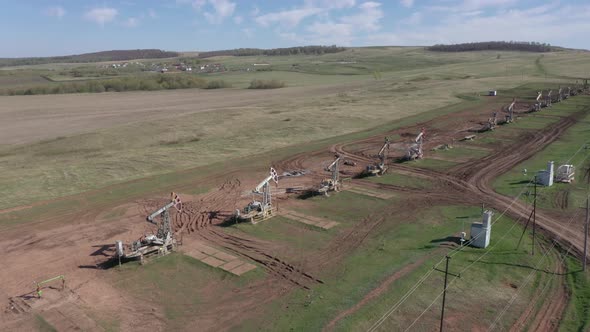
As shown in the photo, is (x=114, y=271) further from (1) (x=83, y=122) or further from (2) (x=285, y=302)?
(1) (x=83, y=122)

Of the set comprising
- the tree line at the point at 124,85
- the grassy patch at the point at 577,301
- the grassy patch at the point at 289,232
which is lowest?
the grassy patch at the point at 577,301

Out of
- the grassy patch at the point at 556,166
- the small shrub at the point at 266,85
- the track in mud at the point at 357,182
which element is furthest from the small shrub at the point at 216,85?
the grassy patch at the point at 556,166

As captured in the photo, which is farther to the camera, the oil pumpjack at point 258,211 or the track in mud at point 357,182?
the oil pumpjack at point 258,211

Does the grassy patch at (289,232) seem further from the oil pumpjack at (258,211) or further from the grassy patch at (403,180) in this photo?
the grassy patch at (403,180)

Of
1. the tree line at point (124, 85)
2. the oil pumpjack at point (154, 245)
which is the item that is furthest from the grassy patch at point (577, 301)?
the tree line at point (124, 85)

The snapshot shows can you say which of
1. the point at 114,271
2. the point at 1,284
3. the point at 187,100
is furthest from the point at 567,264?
the point at 187,100

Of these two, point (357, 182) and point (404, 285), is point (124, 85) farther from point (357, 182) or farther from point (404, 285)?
point (404, 285)

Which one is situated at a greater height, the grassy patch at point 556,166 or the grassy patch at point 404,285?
the grassy patch at point 556,166

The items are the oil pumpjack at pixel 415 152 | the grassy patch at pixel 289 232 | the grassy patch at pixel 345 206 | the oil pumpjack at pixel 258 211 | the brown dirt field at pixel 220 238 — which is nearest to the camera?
the brown dirt field at pixel 220 238

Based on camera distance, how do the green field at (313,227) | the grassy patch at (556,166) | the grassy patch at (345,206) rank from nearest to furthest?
the green field at (313,227) < the grassy patch at (345,206) < the grassy patch at (556,166)
